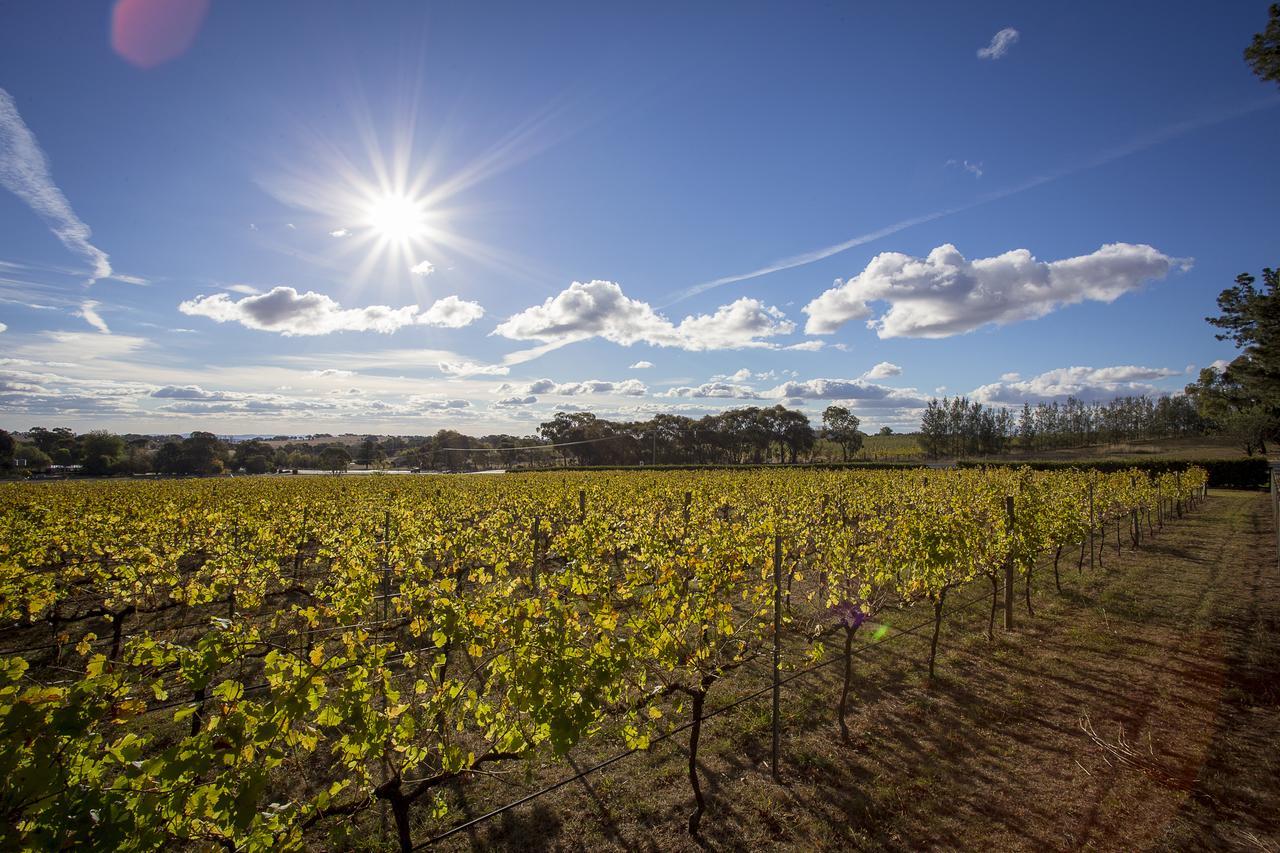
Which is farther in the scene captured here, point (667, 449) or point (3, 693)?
point (667, 449)

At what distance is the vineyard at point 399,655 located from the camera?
2492mm

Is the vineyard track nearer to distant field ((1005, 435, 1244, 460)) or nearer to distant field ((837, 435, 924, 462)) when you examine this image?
distant field ((837, 435, 924, 462))

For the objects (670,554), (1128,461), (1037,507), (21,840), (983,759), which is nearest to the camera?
(21,840)

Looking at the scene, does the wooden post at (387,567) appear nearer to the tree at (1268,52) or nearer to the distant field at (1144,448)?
the tree at (1268,52)

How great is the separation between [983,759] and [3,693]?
26.3 feet

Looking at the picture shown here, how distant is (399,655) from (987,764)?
732 cm

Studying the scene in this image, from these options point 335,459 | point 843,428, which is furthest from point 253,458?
point 843,428

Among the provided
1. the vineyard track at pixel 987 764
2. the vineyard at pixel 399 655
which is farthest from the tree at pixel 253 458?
the vineyard track at pixel 987 764

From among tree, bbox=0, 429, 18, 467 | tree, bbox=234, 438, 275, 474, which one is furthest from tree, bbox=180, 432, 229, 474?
tree, bbox=0, 429, 18, 467

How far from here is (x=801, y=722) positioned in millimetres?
7000

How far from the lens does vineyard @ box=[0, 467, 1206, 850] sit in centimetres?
249

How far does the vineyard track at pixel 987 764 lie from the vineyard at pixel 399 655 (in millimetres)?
375

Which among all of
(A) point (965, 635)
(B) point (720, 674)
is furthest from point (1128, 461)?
(B) point (720, 674)

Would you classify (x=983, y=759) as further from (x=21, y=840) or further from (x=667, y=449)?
(x=667, y=449)
